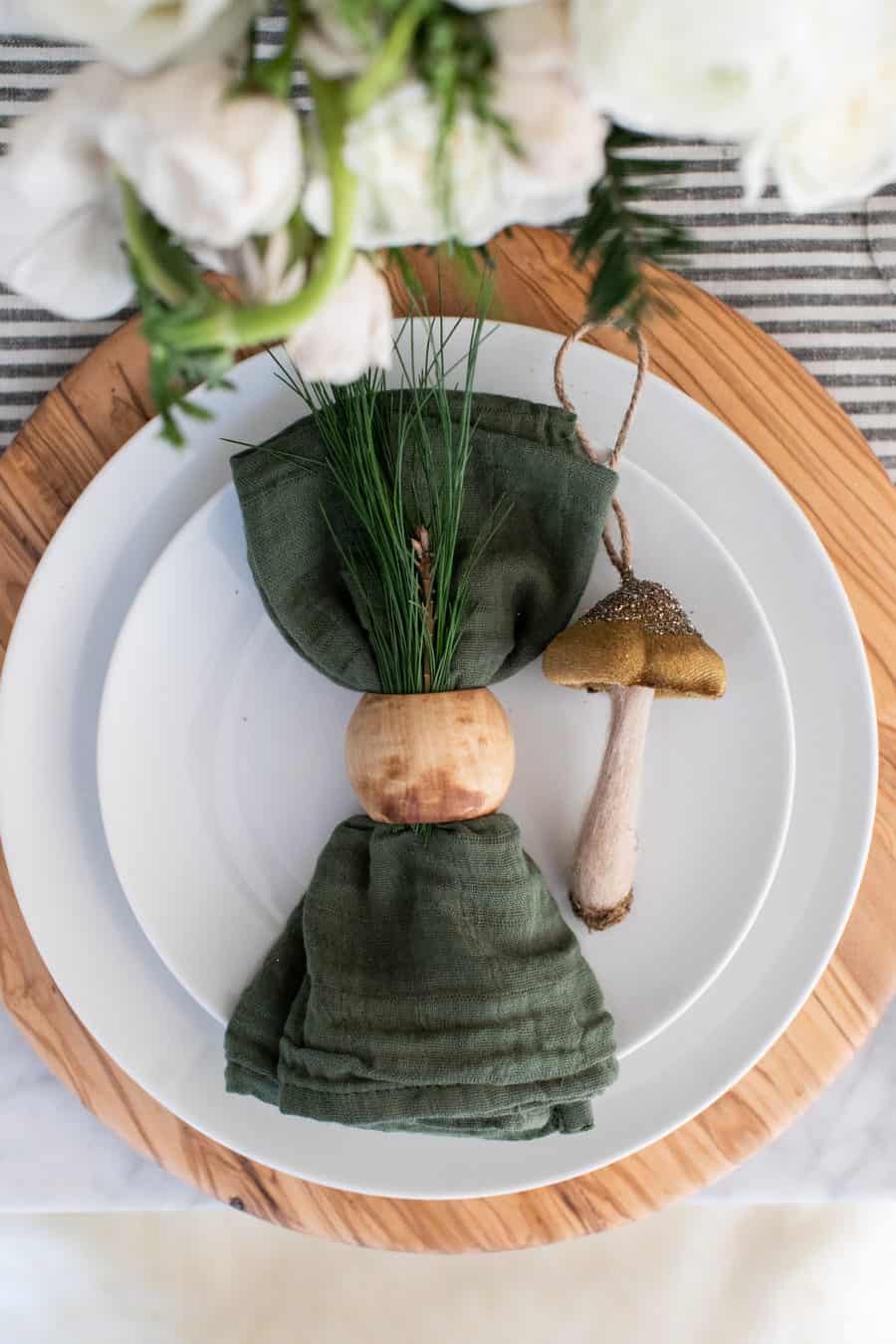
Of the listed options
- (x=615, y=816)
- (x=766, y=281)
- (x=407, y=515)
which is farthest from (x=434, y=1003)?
(x=766, y=281)

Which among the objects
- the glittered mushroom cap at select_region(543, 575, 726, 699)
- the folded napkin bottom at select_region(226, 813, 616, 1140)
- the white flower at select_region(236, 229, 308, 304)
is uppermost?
the white flower at select_region(236, 229, 308, 304)

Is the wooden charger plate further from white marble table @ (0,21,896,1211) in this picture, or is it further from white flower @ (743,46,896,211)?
white flower @ (743,46,896,211)

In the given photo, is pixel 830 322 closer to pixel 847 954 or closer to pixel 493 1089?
pixel 847 954

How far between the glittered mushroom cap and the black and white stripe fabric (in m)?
0.26

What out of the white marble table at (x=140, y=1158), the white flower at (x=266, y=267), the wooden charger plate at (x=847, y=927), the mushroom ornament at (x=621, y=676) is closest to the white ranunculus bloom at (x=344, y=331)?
the white flower at (x=266, y=267)

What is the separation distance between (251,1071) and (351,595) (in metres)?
0.30

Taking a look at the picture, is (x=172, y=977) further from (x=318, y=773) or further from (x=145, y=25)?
(x=145, y=25)

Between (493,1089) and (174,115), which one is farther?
(493,1089)

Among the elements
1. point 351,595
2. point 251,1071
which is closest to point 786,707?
point 351,595

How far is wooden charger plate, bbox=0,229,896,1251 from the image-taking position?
2.22 feet

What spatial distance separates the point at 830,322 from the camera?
722 mm

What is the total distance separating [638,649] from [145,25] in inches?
15.9

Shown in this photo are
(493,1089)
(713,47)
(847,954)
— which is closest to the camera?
(713,47)

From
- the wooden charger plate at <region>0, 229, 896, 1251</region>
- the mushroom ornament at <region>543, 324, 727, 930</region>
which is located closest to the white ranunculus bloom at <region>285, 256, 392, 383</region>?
the mushroom ornament at <region>543, 324, 727, 930</region>
